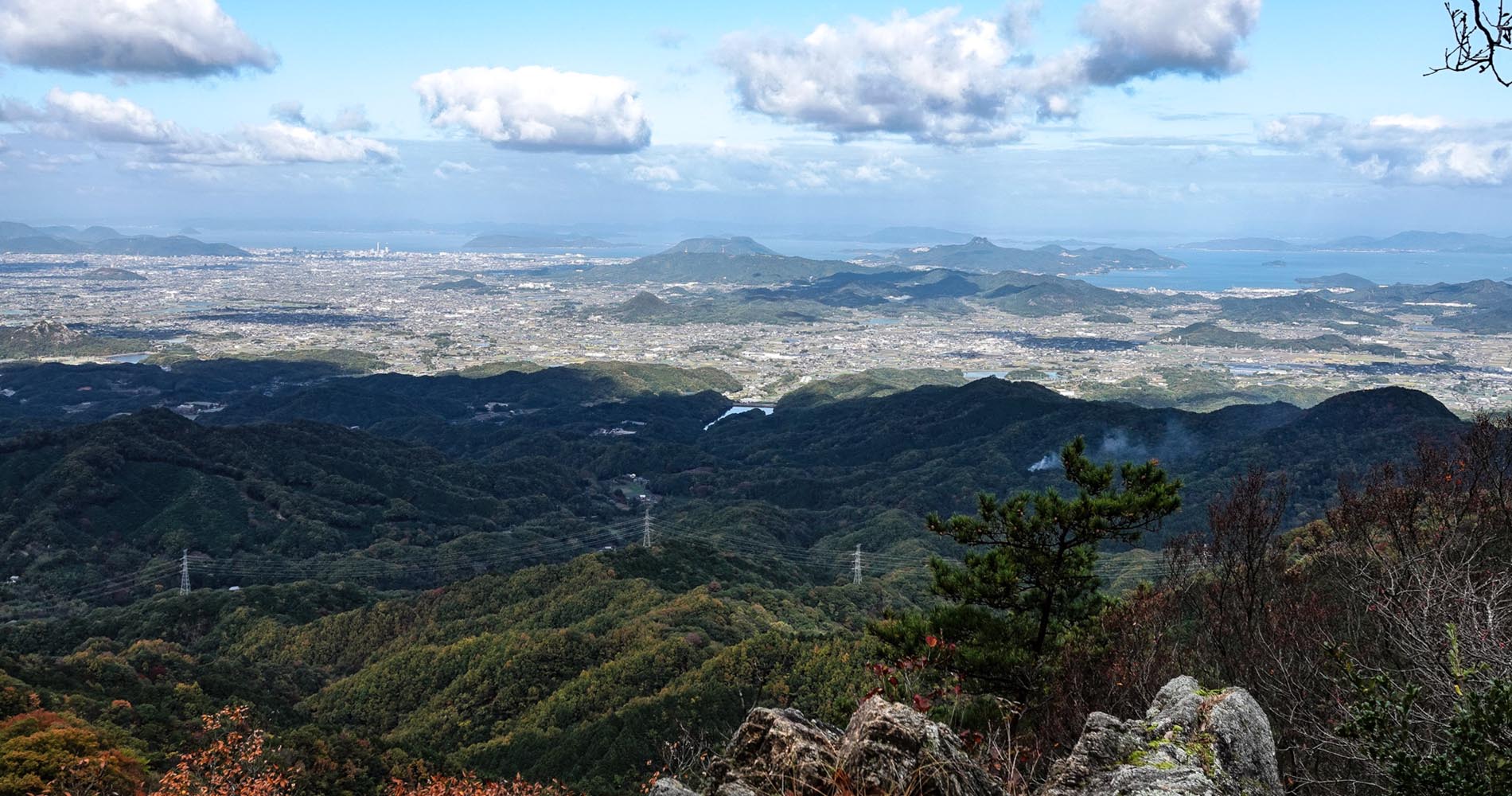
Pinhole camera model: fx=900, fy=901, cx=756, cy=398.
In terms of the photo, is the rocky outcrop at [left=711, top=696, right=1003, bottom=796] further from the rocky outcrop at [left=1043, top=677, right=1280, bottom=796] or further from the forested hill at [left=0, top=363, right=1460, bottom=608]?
the forested hill at [left=0, top=363, right=1460, bottom=608]

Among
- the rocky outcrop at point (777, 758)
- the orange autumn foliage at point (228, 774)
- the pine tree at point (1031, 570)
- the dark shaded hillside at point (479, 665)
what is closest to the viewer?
the rocky outcrop at point (777, 758)

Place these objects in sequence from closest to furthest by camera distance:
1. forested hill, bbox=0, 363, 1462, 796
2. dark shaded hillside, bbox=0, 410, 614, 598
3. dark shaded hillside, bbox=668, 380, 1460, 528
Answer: forested hill, bbox=0, 363, 1462, 796
dark shaded hillside, bbox=0, 410, 614, 598
dark shaded hillside, bbox=668, 380, 1460, 528

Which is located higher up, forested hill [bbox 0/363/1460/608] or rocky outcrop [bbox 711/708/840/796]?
rocky outcrop [bbox 711/708/840/796]

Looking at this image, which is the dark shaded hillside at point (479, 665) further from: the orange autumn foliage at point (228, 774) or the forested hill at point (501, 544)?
the orange autumn foliage at point (228, 774)

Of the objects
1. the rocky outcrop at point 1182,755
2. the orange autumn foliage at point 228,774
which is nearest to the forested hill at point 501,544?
the orange autumn foliage at point 228,774

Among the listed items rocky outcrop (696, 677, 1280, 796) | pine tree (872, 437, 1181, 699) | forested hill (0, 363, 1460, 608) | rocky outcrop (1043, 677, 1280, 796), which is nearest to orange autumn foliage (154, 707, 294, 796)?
pine tree (872, 437, 1181, 699)

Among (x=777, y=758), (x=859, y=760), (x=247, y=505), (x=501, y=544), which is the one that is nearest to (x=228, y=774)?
(x=777, y=758)

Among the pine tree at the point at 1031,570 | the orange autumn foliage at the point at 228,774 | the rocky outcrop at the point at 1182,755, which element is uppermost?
the rocky outcrop at the point at 1182,755
